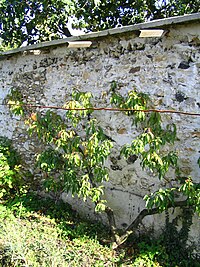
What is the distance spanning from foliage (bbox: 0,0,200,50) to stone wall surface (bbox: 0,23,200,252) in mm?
2884

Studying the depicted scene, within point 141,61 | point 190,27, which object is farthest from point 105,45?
point 190,27

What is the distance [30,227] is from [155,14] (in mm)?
7269

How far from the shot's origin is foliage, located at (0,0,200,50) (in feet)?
24.7

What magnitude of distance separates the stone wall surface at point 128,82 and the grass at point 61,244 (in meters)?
0.34

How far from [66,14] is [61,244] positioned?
19.6ft

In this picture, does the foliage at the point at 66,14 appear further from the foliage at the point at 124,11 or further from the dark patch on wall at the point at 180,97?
the dark patch on wall at the point at 180,97

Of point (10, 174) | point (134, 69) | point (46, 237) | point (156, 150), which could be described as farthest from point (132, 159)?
point (10, 174)

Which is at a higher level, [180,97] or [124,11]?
[124,11]

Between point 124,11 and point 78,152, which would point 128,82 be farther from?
point 124,11

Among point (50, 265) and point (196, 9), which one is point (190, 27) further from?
point (196, 9)

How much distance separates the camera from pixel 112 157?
4086mm

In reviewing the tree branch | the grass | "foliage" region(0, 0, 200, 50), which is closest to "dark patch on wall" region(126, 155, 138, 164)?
the tree branch

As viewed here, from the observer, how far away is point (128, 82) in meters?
3.89

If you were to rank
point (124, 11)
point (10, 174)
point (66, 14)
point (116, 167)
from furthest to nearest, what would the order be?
point (124, 11)
point (66, 14)
point (10, 174)
point (116, 167)
